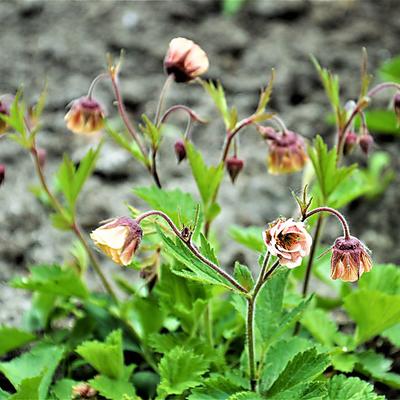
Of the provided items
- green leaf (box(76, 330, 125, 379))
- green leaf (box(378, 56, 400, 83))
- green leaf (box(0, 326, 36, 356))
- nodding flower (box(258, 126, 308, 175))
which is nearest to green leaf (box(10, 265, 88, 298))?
green leaf (box(0, 326, 36, 356))

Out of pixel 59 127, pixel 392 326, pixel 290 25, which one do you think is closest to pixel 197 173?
pixel 392 326

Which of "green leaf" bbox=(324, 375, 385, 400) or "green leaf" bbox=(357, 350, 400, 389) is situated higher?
"green leaf" bbox=(324, 375, 385, 400)

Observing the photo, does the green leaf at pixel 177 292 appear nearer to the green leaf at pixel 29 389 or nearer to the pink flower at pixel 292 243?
the green leaf at pixel 29 389

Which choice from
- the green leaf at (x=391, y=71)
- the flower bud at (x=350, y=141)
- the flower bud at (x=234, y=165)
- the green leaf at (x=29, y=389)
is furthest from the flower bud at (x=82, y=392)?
the green leaf at (x=391, y=71)

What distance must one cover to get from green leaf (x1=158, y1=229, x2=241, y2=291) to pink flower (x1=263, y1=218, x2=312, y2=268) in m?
0.15

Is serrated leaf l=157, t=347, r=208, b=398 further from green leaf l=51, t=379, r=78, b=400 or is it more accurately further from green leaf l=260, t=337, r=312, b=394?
green leaf l=51, t=379, r=78, b=400

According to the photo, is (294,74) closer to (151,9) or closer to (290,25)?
(290,25)

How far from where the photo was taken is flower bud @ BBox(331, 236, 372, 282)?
140 centimetres

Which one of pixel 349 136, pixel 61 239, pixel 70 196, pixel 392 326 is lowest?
pixel 61 239

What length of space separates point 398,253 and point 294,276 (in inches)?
29.8

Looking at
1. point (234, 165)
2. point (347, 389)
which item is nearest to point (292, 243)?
point (347, 389)

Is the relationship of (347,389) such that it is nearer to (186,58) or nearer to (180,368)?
(180,368)

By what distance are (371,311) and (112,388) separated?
69 centimetres

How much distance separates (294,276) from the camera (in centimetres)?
210
